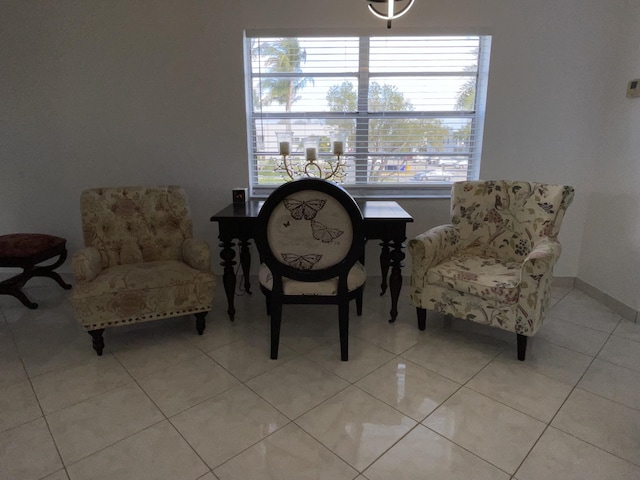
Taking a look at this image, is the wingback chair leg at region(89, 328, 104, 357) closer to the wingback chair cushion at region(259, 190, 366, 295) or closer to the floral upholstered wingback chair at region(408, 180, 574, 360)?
the wingback chair cushion at region(259, 190, 366, 295)

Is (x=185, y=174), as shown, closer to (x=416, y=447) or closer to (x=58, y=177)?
(x=58, y=177)

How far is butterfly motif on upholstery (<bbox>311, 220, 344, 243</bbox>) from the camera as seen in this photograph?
1.78 m

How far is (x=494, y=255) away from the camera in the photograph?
2.38 m

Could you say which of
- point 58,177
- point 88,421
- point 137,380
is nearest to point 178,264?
point 137,380

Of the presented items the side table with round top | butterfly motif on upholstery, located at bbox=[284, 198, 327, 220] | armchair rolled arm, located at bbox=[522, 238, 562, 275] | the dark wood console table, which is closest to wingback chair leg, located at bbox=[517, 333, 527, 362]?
armchair rolled arm, located at bbox=[522, 238, 562, 275]

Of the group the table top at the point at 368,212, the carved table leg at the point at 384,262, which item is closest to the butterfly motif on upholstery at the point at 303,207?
the table top at the point at 368,212

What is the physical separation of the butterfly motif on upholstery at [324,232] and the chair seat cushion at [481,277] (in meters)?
0.70

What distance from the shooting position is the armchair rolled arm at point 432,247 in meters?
2.14

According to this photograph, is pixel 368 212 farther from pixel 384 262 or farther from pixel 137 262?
pixel 137 262

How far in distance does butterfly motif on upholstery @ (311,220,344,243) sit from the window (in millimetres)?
1299

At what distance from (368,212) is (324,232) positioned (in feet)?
1.96

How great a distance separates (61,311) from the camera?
8.64ft

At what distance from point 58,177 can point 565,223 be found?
4.02 m

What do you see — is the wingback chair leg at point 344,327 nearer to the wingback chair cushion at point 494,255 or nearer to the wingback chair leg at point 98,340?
the wingback chair cushion at point 494,255
